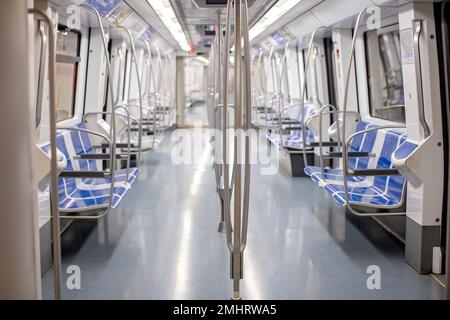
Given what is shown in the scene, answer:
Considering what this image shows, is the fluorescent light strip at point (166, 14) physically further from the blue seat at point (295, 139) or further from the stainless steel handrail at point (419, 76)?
the stainless steel handrail at point (419, 76)

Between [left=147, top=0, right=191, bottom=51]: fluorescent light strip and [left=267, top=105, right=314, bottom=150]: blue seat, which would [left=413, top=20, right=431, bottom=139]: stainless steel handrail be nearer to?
[left=147, top=0, right=191, bottom=51]: fluorescent light strip

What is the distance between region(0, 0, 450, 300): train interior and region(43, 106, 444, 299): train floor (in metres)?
0.02

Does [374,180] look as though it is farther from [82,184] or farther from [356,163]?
[82,184]

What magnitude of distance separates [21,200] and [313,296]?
212 centimetres

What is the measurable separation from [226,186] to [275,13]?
4.44 m

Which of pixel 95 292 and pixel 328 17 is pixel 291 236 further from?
pixel 328 17

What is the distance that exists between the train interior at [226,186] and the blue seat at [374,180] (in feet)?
0.08

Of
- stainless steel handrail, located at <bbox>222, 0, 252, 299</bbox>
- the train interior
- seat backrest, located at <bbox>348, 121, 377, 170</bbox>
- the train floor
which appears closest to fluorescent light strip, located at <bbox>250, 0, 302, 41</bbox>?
the train interior

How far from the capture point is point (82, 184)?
199 inches

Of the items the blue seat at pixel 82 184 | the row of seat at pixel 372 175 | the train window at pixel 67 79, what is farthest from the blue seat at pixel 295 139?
the train window at pixel 67 79

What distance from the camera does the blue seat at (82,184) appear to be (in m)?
4.05

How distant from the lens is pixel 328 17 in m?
6.07

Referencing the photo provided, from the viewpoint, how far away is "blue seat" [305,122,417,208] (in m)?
4.11
